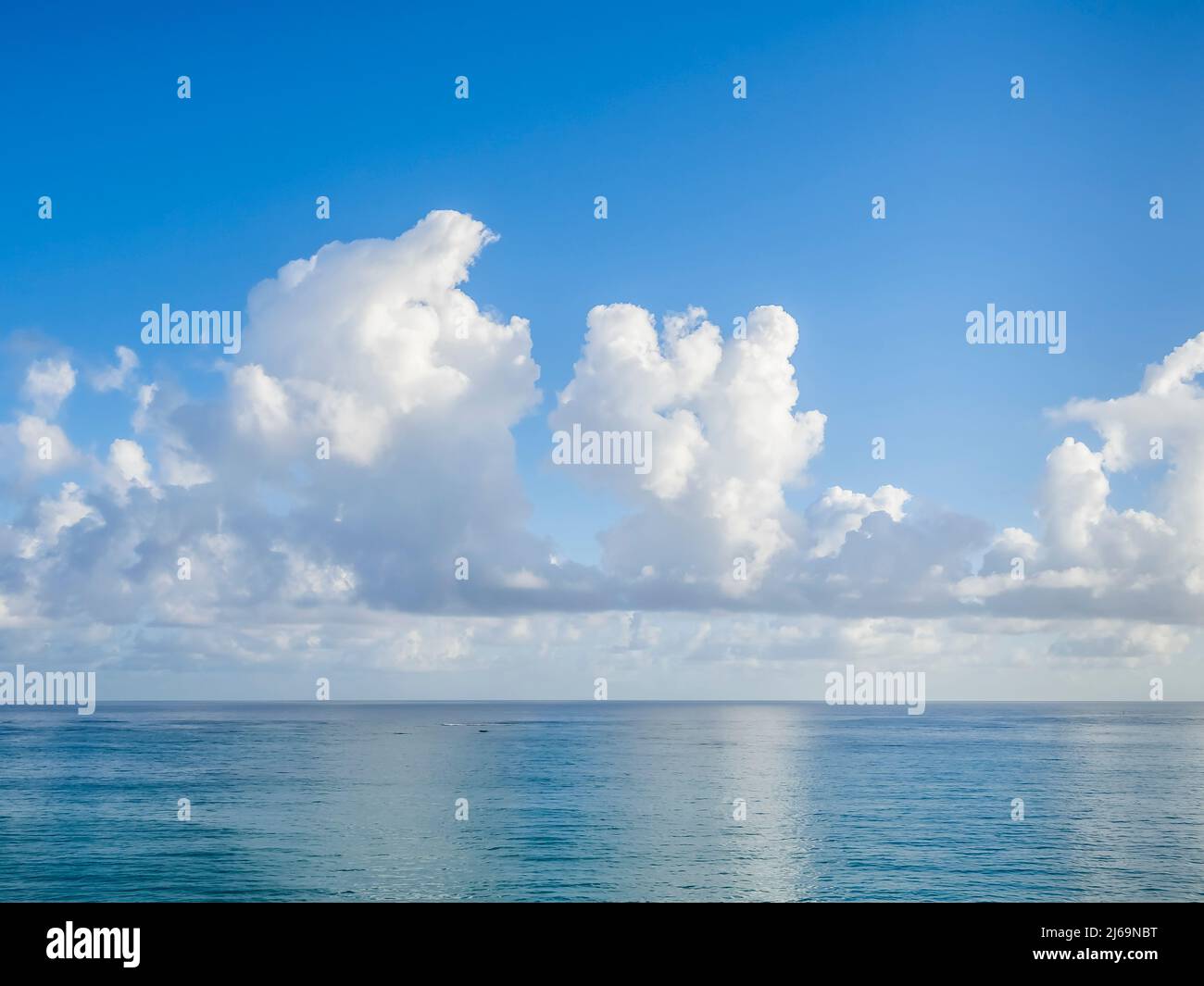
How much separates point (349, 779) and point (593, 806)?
74.8ft

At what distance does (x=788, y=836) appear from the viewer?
45.1 meters

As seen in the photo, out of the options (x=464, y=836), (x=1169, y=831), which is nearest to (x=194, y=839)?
(x=464, y=836)

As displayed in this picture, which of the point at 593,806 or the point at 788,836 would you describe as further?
the point at 593,806

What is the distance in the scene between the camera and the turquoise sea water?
114 feet

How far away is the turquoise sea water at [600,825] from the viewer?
114ft

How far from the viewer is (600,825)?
153 ft
